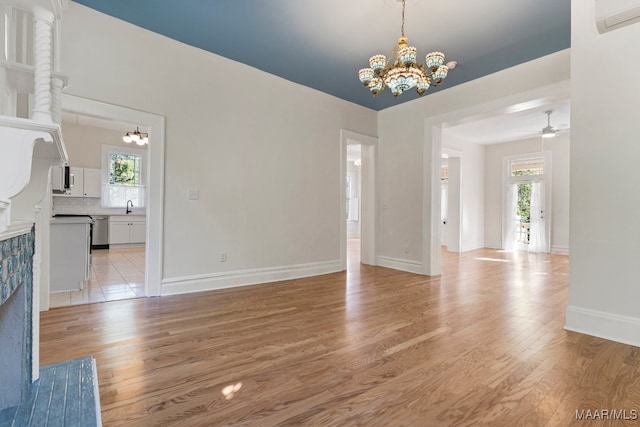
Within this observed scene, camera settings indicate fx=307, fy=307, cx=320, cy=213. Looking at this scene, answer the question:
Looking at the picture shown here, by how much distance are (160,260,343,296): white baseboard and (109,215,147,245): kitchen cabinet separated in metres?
5.20

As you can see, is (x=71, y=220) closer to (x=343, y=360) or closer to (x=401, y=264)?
(x=343, y=360)

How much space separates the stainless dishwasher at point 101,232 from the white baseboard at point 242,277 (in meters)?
5.33

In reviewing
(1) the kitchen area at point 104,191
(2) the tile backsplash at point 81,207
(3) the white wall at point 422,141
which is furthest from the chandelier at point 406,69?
(2) the tile backsplash at point 81,207

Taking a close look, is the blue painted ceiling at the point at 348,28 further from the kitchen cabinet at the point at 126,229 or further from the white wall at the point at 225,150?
the kitchen cabinet at the point at 126,229

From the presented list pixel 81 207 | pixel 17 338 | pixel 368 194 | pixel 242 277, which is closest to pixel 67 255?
pixel 242 277

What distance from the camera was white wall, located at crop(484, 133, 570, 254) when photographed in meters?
7.25

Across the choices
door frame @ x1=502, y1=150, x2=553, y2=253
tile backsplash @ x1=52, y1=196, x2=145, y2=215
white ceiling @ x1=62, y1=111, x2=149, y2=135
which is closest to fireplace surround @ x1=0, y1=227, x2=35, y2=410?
white ceiling @ x1=62, y1=111, x2=149, y2=135

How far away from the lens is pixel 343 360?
204cm

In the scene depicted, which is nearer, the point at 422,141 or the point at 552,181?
the point at 422,141

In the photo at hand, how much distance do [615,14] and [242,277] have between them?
4.44m

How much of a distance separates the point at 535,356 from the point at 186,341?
2.49 m

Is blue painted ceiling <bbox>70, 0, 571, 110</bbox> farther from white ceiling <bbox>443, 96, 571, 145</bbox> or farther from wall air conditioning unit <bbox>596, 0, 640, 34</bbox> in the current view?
white ceiling <bbox>443, 96, 571, 145</bbox>

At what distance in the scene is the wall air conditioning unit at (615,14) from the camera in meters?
2.30

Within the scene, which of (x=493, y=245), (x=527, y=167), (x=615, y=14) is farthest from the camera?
(x=493, y=245)
